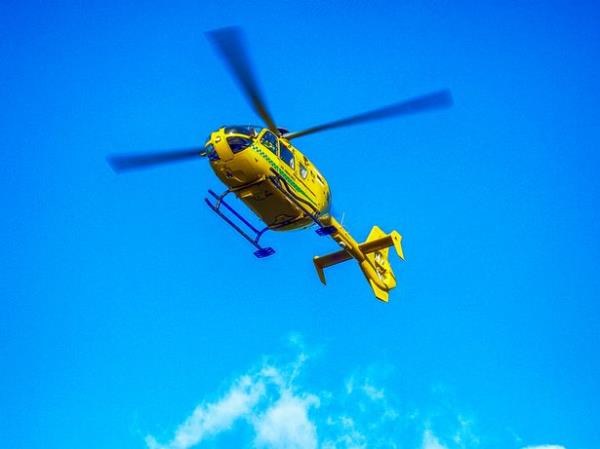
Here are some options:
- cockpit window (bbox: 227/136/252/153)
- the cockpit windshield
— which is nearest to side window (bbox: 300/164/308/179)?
the cockpit windshield

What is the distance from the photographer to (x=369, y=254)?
1396 inches

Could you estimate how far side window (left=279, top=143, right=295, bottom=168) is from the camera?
28484mm

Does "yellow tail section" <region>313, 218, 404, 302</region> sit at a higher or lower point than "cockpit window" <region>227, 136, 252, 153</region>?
higher

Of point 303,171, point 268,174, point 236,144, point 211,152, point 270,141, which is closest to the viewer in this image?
point 236,144

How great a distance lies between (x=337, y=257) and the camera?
34.5 metres

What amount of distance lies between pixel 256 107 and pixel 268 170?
2.54m

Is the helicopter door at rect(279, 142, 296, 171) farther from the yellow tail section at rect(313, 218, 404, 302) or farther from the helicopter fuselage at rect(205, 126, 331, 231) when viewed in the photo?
the yellow tail section at rect(313, 218, 404, 302)

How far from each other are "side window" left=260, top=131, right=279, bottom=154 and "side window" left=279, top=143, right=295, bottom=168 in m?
0.43

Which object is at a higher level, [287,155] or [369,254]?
[369,254]

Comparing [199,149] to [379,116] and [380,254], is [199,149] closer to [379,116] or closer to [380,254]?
[379,116]

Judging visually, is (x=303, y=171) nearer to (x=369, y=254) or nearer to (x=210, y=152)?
(x=210, y=152)

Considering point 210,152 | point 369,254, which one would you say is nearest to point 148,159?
point 210,152

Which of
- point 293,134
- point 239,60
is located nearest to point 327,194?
point 293,134

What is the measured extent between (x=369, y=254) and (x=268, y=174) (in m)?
9.85
